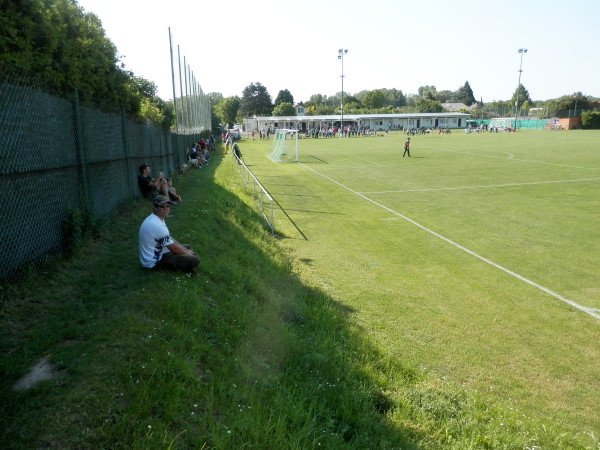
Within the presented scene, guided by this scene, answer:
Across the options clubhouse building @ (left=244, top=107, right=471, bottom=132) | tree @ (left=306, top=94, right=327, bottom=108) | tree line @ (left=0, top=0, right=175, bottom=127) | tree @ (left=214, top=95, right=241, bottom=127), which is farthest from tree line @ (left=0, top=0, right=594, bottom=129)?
tree @ (left=306, top=94, right=327, bottom=108)

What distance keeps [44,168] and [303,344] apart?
4.32 metres

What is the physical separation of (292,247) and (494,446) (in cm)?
772

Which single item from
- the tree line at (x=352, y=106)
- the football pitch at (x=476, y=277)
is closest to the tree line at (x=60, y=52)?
the football pitch at (x=476, y=277)

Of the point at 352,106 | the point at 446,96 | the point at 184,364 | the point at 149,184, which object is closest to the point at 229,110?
the point at 352,106

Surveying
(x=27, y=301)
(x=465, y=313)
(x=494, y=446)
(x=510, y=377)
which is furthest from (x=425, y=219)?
(x=27, y=301)

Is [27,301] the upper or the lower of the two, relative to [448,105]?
lower

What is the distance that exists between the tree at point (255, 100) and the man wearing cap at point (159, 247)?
426 ft

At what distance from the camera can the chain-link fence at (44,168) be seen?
16.9 ft

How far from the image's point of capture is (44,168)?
6.00m

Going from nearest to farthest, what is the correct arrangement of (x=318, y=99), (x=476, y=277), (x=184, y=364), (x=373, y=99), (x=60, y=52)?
(x=184, y=364) < (x=476, y=277) < (x=60, y=52) < (x=373, y=99) < (x=318, y=99)

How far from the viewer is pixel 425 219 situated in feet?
45.8

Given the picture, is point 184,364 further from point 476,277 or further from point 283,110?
point 283,110

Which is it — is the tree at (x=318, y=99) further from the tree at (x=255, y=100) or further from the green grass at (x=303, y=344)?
the green grass at (x=303, y=344)

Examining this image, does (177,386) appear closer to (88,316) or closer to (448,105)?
(88,316)
